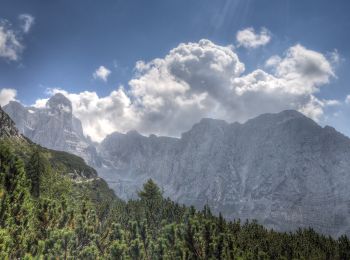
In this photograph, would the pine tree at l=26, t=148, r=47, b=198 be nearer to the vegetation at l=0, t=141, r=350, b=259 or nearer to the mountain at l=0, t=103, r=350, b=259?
the vegetation at l=0, t=141, r=350, b=259

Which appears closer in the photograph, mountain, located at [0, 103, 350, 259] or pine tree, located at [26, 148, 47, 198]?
mountain, located at [0, 103, 350, 259]

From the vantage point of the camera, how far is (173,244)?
35.4 m

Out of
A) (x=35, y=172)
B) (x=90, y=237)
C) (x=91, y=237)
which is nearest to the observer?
(x=91, y=237)

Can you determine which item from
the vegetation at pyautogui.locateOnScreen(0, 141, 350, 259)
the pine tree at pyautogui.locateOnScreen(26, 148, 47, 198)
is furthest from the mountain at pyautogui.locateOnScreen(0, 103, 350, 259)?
the pine tree at pyautogui.locateOnScreen(26, 148, 47, 198)

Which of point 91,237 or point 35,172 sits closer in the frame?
point 91,237

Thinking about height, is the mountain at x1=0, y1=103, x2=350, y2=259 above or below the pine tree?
below

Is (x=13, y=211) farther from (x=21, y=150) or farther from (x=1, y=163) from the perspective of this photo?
(x=21, y=150)

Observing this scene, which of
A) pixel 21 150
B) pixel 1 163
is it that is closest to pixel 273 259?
pixel 1 163

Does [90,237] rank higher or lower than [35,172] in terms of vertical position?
lower

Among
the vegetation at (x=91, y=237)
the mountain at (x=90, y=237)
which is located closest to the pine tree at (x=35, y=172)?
the vegetation at (x=91, y=237)

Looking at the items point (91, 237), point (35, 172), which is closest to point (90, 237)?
point (91, 237)

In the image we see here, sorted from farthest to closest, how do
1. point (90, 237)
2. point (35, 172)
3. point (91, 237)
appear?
point (35, 172) < point (90, 237) < point (91, 237)

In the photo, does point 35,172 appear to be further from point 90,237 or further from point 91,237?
point 91,237

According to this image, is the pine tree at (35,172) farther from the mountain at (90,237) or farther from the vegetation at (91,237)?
the mountain at (90,237)
